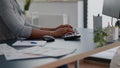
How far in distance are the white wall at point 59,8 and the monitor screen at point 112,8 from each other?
1.82 metres

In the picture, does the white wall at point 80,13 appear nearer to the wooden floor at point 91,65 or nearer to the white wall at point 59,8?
the white wall at point 59,8

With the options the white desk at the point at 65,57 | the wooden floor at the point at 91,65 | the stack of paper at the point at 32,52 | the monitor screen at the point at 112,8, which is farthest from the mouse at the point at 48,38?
the wooden floor at the point at 91,65

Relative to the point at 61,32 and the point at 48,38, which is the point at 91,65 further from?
the point at 48,38

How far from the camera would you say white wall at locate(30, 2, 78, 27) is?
4.02 m

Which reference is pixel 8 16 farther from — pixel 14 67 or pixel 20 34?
pixel 14 67

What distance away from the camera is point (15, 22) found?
5.65ft

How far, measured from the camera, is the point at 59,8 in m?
4.16

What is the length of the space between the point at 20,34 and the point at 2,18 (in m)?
0.18

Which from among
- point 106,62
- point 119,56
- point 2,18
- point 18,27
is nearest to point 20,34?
point 18,27

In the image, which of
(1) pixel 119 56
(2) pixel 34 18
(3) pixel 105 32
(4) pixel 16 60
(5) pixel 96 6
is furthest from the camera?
(2) pixel 34 18

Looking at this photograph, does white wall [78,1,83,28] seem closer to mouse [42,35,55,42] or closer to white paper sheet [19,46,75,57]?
mouse [42,35,55,42]

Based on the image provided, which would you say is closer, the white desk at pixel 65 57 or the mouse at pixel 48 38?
the white desk at pixel 65 57

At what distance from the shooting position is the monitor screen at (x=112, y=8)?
78.0 inches

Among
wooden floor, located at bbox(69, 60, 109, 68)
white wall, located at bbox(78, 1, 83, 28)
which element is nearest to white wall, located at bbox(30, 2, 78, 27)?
white wall, located at bbox(78, 1, 83, 28)
